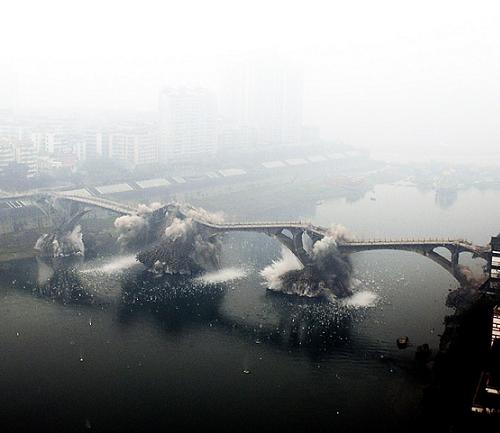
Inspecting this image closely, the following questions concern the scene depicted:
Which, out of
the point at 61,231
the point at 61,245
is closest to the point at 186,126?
the point at 61,231

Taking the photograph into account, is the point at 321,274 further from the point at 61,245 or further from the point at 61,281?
the point at 61,245

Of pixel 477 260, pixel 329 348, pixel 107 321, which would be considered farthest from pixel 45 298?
pixel 477 260

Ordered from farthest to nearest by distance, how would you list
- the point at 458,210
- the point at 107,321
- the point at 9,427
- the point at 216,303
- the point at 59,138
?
1. the point at 59,138
2. the point at 458,210
3. the point at 216,303
4. the point at 107,321
5. the point at 9,427

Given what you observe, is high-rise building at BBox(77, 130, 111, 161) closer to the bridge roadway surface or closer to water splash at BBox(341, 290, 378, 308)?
the bridge roadway surface

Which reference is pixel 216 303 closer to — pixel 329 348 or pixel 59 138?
pixel 329 348

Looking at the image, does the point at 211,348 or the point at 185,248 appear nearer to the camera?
the point at 211,348

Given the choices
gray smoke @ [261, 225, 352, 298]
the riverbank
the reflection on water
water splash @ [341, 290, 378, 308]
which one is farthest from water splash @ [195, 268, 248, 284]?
the riverbank
